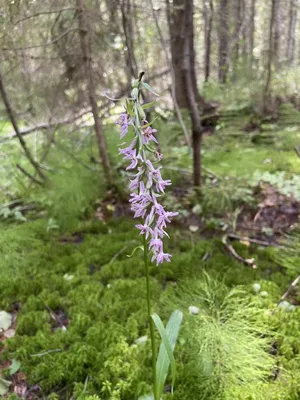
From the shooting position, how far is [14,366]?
2330mm

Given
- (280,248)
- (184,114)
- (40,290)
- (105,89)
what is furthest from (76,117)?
(280,248)

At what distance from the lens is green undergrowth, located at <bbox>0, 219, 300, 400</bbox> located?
2084 mm

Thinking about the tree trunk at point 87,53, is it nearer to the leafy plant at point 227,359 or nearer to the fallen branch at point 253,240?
the fallen branch at point 253,240

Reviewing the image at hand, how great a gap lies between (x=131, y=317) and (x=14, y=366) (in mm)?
837

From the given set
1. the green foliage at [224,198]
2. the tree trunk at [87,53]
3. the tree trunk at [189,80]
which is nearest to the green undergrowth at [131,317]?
the green foliage at [224,198]

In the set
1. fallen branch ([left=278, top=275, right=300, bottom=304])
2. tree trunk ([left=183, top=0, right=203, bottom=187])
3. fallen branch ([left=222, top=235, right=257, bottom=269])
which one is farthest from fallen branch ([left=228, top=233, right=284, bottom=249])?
tree trunk ([left=183, top=0, right=203, bottom=187])

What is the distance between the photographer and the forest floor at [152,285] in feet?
6.98

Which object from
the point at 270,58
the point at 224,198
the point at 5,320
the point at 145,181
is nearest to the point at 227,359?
the point at 145,181

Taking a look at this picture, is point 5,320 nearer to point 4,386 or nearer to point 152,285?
point 4,386

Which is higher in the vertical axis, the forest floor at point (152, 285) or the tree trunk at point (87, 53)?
the tree trunk at point (87, 53)

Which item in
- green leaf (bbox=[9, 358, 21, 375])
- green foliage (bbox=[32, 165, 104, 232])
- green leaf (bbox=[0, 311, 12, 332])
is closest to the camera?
green leaf (bbox=[9, 358, 21, 375])

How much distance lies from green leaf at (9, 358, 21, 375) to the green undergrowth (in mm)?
26

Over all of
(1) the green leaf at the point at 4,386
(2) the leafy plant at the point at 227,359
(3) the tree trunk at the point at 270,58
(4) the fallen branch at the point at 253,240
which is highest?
(3) the tree trunk at the point at 270,58

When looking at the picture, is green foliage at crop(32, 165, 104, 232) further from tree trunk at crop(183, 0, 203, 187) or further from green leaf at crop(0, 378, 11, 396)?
green leaf at crop(0, 378, 11, 396)
